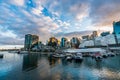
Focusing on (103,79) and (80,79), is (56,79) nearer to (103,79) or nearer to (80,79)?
(80,79)

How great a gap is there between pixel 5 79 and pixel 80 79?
871 inches

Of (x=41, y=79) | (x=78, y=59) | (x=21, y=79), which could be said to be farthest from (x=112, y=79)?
(x=78, y=59)

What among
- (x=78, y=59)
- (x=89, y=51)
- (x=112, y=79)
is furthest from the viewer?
(x=89, y=51)

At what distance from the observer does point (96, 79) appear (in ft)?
113

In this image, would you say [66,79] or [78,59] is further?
[78,59]

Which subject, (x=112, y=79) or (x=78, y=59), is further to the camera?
(x=78, y=59)

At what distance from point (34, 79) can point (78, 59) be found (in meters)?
51.8

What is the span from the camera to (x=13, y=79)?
35.9m

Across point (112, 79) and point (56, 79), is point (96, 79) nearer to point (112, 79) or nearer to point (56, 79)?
point (112, 79)

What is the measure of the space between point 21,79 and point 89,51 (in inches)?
4432

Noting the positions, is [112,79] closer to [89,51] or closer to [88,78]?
[88,78]

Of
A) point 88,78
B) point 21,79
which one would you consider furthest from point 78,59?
point 21,79

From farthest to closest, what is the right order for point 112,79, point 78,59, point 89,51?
1. point 89,51
2. point 78,59
3. point 112,79

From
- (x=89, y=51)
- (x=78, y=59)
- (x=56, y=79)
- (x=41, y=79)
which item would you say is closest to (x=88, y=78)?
(x=56, y=79)
